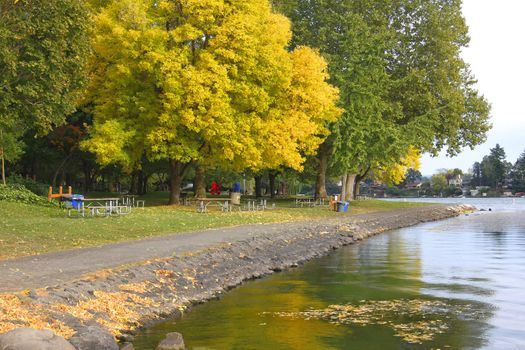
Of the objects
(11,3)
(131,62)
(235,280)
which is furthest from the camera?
(131,62)

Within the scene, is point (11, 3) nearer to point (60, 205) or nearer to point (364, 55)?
point (60, 205)

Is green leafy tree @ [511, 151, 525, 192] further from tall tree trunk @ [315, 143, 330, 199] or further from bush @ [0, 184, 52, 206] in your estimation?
bush @ [0, 184, 52, 206]

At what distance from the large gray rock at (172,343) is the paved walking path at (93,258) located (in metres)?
3.53

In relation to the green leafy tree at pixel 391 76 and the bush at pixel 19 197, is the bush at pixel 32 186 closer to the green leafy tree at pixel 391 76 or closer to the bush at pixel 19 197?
the bush at pixel 19 197

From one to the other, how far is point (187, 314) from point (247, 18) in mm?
28286

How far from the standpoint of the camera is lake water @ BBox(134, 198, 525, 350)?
1217cm

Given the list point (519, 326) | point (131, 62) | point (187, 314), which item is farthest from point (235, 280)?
point (131, 62)

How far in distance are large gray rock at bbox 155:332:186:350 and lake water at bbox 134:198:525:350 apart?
1.28ft

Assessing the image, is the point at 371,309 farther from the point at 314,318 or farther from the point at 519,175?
the point at 519,175

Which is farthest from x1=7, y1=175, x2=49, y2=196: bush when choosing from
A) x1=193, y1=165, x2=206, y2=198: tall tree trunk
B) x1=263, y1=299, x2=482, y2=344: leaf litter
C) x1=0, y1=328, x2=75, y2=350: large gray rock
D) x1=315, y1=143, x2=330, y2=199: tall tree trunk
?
x1=0, y1=328, x2=75, y2=350: large gray rock

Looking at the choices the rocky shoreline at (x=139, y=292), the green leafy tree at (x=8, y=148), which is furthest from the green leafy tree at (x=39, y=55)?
the green leafy tree at (x=8, y=148)

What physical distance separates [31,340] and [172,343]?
2895 mm

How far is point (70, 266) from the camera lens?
16.2 m

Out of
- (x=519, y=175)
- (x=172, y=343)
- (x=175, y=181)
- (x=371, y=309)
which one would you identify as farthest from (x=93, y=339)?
(x=519, y=175)
